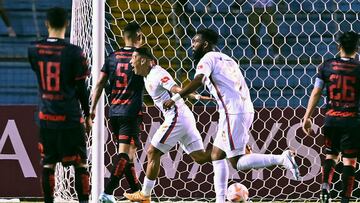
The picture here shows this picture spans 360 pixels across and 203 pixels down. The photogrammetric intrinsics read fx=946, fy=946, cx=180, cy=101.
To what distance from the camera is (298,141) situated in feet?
29.6

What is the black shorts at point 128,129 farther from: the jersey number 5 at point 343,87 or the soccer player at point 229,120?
the jersey number 5 at point 343,87

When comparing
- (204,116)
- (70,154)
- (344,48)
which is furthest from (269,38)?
(70,154)

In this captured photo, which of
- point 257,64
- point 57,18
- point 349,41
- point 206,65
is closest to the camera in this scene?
point 57,18

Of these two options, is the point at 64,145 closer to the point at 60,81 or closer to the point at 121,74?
the point at 60,81

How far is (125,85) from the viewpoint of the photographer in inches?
303

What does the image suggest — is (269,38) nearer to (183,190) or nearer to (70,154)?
(183,190)

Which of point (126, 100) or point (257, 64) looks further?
point (257, 64)

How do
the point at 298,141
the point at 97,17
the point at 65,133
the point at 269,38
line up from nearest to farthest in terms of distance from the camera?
the point at 65,133 → the point at 97,17 → the point at 298,141 → the point at 269,38

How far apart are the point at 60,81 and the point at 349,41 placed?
2326 mm

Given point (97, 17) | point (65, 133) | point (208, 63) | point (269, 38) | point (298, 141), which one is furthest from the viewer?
point (269, 38)

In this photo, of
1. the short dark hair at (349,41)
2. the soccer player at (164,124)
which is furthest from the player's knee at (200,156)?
the short dark hair at (349,41)

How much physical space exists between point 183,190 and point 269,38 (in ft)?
6.05

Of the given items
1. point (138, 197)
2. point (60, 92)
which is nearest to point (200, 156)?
point (138, 197)

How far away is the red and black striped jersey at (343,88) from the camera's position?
727 cm
